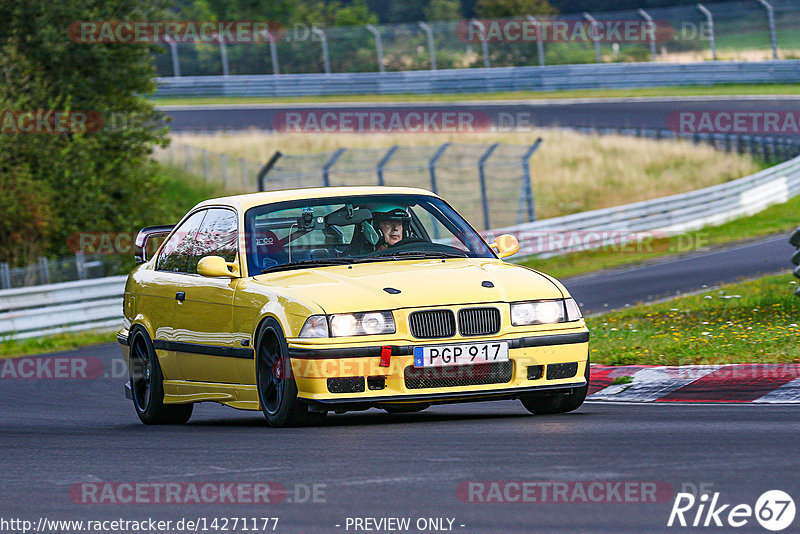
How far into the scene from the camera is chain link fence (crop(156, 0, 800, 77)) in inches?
1624

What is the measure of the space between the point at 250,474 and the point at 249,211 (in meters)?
2.95

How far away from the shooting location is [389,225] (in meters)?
9.05

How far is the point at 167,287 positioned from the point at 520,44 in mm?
39877

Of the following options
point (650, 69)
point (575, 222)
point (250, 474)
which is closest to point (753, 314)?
point (250, 474)

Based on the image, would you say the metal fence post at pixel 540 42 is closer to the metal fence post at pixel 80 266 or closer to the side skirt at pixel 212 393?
the metal fence post at pixel 80 266

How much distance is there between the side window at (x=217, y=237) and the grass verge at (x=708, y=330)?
3643 millimetres

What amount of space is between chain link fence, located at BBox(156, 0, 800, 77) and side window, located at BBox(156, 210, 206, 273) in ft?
103

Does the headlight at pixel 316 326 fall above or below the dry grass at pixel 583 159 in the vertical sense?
above

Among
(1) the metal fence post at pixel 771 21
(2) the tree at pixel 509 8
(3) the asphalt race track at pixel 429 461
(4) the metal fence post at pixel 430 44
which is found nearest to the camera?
(3) the asphalt race track at pixel 429 461

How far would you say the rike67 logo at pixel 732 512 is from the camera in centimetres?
493

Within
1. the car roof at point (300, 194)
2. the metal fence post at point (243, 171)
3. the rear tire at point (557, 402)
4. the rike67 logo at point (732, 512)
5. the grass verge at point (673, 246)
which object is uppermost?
the car roof at point (300, 194)

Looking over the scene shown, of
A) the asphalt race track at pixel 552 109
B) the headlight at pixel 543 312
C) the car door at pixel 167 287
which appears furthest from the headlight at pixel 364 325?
the asphalt race track at pixel 552 109

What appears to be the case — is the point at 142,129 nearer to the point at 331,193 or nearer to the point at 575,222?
the point at 575,222

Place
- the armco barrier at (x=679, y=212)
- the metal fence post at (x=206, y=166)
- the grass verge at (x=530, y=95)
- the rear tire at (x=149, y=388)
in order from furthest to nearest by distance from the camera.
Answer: the grass verge at (x=530, y=95), the metal fence post at (x=206, y=166), the armco barrier at (x=679, y=212), the rear tire at (x=149, y=388)
